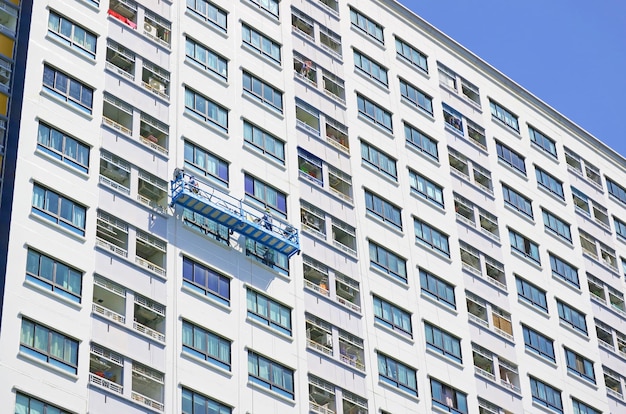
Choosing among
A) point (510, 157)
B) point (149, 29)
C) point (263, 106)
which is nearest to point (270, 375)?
point (263, 106)

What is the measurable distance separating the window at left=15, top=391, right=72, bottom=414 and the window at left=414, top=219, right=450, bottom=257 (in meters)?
29.1

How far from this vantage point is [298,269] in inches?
2881

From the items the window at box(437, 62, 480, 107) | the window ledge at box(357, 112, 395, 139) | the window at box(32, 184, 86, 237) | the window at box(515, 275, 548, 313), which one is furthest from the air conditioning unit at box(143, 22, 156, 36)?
the window at box(515, 275, 548, 313)

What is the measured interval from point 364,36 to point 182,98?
1827cm

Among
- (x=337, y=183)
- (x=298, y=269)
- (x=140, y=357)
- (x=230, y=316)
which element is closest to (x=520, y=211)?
(x=337, y=183)

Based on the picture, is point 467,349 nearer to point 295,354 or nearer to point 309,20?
point 295,354

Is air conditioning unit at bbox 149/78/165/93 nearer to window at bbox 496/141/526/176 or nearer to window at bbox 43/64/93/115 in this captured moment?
window at bbox 43/64/93/115

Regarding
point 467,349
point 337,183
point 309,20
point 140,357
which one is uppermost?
point 309,20

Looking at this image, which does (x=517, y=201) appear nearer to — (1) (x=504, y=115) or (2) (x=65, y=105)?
(1) (x=504, y=115)

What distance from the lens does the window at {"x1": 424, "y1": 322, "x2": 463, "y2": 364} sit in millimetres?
77312

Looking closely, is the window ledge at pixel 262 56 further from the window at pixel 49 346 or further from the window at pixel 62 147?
the window at pixel 49 346

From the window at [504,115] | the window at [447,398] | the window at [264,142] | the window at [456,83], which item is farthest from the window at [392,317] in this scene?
the window at [504,115]

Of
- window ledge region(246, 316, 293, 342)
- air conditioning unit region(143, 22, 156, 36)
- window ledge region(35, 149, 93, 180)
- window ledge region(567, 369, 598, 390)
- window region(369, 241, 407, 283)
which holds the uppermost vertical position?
air conditioning unit region(143, 22, 156, 36)

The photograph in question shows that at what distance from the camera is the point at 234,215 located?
69.4 meters
